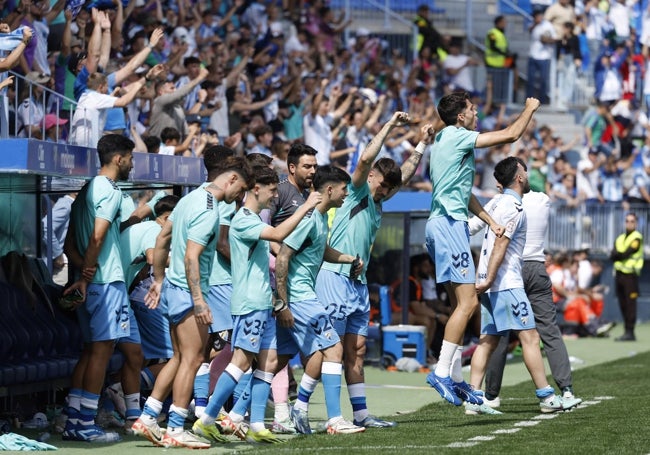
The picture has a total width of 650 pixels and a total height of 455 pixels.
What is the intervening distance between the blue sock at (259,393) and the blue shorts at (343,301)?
874 millimetres

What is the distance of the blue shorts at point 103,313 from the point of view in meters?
9.89

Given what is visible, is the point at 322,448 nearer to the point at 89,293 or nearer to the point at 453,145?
the point at 89,293

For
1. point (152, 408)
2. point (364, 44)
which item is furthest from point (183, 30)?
point (152, 408)

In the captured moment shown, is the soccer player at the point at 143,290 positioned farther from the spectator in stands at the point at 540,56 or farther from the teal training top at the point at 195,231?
the spectator in stands at the point at 540,56

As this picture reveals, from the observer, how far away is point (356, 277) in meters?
10.7

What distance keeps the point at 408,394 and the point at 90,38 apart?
5698 millimetres

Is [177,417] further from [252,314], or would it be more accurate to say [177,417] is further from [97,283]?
[97,283]

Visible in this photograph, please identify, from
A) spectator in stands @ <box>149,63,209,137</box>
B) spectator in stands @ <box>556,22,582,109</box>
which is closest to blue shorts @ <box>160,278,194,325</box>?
spectator in stands @ <box>149,63,209,137</box>

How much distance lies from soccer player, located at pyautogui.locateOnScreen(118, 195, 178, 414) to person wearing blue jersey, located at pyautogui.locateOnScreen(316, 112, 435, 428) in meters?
1.33

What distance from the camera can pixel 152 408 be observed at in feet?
31.3

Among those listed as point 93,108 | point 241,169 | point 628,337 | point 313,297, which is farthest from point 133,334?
point 628,337

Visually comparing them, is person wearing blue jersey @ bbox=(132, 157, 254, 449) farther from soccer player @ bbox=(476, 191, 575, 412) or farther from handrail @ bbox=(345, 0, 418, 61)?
handrail @ bbox=(345, 0, 418, 61)

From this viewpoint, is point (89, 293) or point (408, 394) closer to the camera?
point (89, 293)

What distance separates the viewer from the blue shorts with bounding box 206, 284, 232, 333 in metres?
10.4
